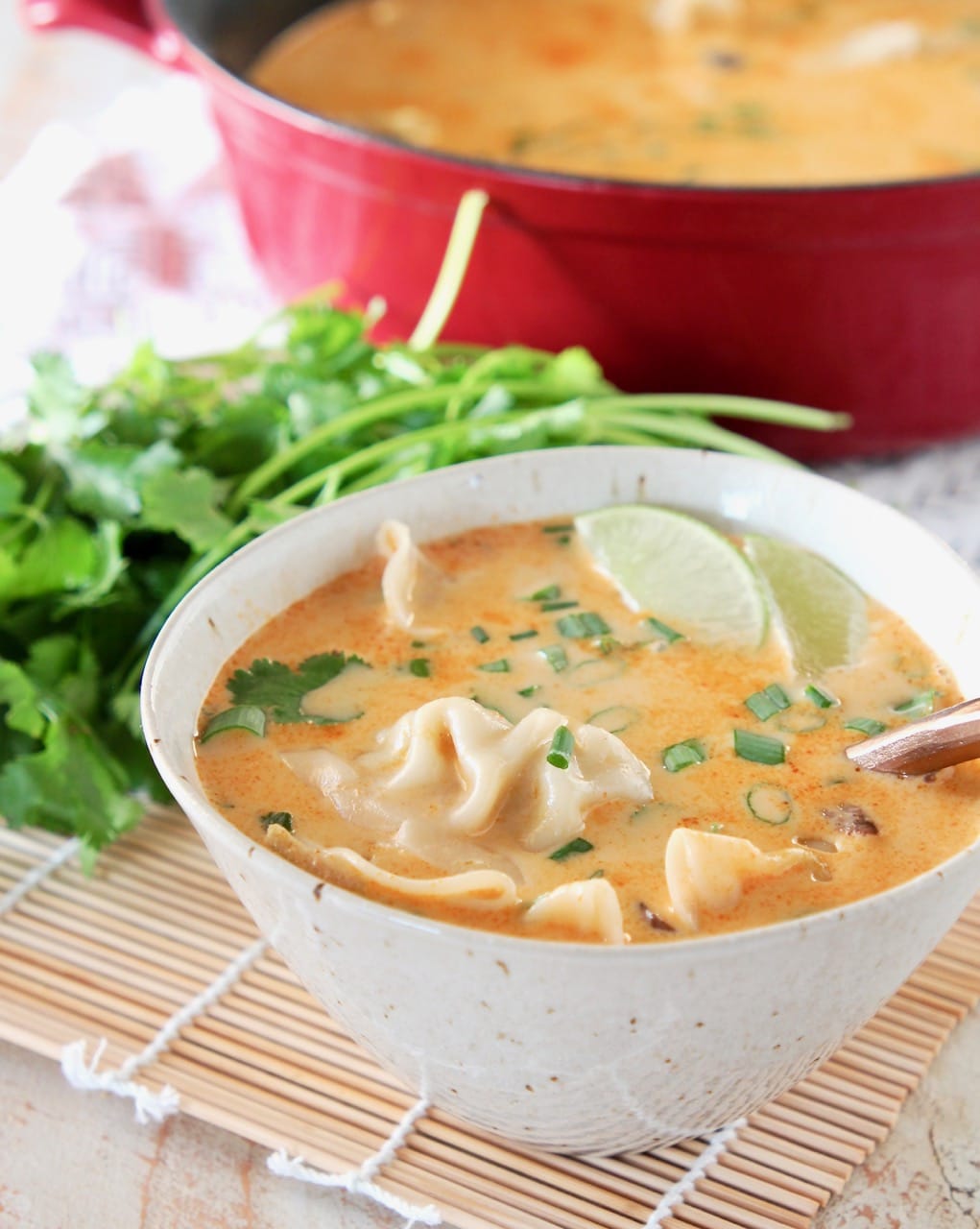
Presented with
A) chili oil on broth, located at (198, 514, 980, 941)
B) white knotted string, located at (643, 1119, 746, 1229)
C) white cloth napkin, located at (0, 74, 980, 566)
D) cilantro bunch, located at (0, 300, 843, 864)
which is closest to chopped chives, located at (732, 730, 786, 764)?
chili oil on broth, located at (198, 514, 980, 941)

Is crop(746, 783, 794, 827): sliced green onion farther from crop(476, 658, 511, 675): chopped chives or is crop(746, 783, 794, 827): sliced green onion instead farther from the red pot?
the red pot

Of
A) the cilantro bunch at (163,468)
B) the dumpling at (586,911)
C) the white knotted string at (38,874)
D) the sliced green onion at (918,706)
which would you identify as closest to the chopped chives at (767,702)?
the sliced green onion at (918,706)

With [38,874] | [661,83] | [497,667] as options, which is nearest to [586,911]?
[497,667]

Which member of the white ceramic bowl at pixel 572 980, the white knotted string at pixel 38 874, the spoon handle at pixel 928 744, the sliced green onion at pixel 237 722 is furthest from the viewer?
the white knotted string at pixel 38 874

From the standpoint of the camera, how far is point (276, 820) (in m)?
1.46

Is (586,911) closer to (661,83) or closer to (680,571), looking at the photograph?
(680,571)

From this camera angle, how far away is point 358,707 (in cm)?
163

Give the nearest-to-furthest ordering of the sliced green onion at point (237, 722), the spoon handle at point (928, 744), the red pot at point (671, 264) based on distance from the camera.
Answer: the spoon handle at point (928, 744) → the sliced green onion at point (237, 722) → the red pot at point (671, 264)

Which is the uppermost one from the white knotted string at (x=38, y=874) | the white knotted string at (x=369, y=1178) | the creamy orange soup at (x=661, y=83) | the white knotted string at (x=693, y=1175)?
the creamy orange soup at (x=661, y=83)

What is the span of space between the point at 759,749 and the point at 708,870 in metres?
0.23

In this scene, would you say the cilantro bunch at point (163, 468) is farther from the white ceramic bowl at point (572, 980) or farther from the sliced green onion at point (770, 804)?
the sliced green onion at point (770, 804)

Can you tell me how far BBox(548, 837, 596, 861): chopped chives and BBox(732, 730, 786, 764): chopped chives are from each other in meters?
0.20

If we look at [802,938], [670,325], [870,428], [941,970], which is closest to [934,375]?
[870,428]

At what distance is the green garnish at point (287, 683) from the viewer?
1.61 metres
